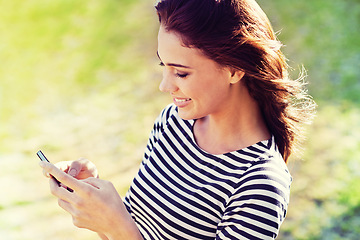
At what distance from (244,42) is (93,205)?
0.70 m

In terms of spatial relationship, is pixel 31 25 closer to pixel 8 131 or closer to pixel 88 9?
pixel 88 9

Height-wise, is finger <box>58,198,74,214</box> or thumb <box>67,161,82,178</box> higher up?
thumb <box>67,161,82,178</box>

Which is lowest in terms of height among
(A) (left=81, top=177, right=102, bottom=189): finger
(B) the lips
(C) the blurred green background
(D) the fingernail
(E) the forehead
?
(A) (left=81, top=177, right=102, bottom=189): finger

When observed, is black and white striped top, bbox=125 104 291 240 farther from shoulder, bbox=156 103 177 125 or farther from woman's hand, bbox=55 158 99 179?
woman's hand, bbox=55 158 99 179

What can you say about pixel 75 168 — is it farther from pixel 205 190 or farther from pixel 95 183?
pixel 205 190

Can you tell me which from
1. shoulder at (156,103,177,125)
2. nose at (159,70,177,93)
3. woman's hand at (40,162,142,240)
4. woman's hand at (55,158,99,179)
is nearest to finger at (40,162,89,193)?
woman's hand at (40,162,142,240)

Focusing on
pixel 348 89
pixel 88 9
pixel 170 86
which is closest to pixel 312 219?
pixel 348 89

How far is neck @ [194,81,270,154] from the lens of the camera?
1751mm

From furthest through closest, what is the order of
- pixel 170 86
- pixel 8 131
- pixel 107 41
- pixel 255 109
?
1. pixel 107 41
2. pixel 8 131
3. pixel 255 109
4. pixel 170 86

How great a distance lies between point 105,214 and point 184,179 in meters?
0.32

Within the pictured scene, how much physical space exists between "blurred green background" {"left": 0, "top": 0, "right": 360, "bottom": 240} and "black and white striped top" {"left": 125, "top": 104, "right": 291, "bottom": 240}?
6.03 feet

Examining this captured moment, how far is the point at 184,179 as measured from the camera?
177 cm

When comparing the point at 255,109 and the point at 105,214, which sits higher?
the point at 255,109

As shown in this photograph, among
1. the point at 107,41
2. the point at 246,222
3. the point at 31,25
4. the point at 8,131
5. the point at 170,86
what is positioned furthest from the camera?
the point at 31,25
